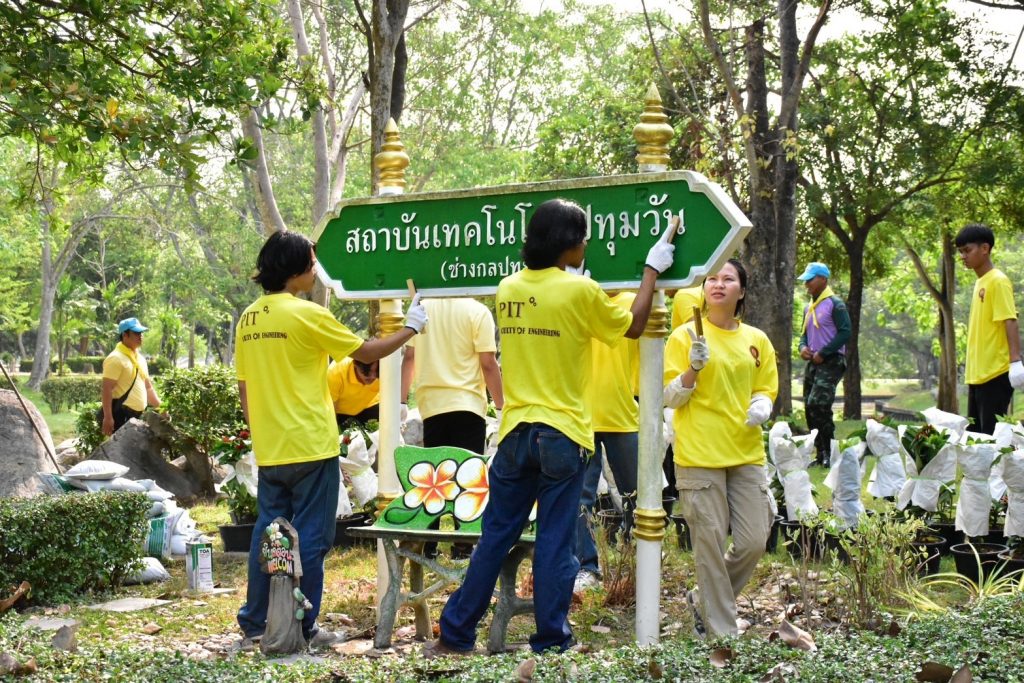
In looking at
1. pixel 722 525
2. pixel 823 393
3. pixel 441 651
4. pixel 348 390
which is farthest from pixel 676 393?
pixel 823 393

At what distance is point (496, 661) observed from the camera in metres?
3.90

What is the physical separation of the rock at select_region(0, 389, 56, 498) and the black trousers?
6752 mm

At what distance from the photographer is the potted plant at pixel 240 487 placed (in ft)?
26.7

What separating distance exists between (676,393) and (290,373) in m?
1.77

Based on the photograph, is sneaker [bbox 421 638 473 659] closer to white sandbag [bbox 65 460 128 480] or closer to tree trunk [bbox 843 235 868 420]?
white sandbag [bbox 65 460 128 480]

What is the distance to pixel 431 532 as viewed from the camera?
5.44m

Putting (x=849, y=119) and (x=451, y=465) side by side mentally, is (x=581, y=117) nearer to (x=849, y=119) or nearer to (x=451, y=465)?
(x=849, y=119)

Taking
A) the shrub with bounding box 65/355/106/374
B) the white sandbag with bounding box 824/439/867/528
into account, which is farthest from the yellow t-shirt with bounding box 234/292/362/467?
the shrub with bounding box 65/355/106/374

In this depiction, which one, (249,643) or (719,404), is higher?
(719,404)

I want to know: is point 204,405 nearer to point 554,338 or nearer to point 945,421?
point 945,421

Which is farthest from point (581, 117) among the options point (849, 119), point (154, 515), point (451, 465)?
point (451, 465)

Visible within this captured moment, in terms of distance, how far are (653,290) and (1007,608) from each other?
6.09ft

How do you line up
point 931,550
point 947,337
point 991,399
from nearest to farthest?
point 931,550, point 991,399, point 947,337

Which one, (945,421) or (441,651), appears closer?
(441,651)
